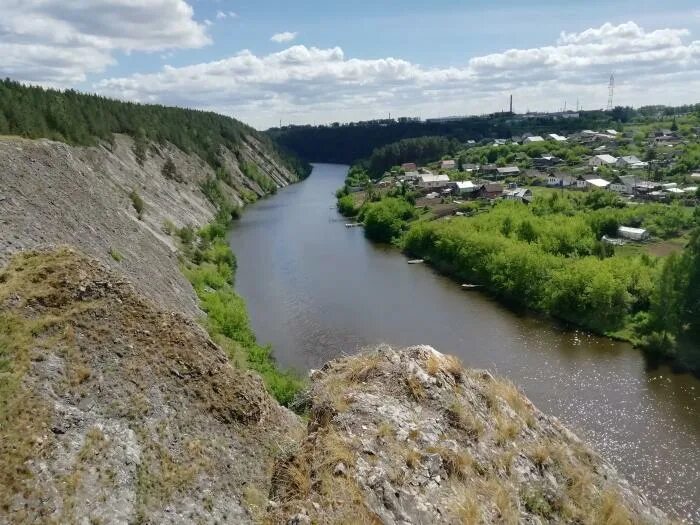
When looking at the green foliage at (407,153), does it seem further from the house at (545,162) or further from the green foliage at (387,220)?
the green foliage at (387,220)

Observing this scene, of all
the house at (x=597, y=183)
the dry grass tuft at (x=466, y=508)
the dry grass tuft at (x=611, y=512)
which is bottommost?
the house at (x=597, y=183)

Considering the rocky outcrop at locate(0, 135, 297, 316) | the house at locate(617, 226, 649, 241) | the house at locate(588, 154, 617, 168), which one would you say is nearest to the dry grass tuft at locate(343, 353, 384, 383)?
the rocky outcrop at locate(0, 135, 297, 316)

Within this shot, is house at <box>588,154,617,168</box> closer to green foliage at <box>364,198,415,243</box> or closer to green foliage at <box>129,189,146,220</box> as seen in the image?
green foliage at <box>364,198,415,243</box>

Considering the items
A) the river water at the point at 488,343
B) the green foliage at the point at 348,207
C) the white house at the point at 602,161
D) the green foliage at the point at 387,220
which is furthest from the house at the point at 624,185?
the river water at the point at 488,343

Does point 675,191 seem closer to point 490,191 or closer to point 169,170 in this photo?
point 490,191

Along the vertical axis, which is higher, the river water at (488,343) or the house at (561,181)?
the house at (561,181)

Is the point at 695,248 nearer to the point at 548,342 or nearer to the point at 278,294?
the point at 548,342
